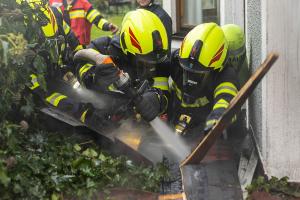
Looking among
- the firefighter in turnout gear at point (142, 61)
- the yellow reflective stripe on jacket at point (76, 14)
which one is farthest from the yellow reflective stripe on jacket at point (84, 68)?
the yellow reflective stripe on jacket at point (76, 14)

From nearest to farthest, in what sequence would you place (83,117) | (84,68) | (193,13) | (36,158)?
1. (36,158)
2. (83,117)
3. (84,68)
4. (193,13)

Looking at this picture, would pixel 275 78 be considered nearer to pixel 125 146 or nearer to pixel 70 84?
pixel 125 146

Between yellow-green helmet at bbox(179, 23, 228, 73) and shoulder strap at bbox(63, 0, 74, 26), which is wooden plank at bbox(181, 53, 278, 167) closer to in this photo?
yellow-green helmet at bbox(179, 23, 228, 73)

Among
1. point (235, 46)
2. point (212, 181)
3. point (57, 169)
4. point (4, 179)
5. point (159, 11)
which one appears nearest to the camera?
point (4, 179)

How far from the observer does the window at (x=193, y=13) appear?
9531 millimetres

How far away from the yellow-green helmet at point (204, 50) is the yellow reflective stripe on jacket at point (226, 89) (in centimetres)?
16

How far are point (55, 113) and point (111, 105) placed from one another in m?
0.53

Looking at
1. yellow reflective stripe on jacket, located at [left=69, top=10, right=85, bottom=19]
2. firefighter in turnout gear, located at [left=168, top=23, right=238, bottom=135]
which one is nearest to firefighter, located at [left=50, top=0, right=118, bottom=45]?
yellow reflective stripe on jacket, located at [left=69, top=10, right=85, bottom=19]

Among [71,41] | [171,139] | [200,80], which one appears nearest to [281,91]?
[200,80]

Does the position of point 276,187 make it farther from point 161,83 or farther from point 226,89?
point 161,83

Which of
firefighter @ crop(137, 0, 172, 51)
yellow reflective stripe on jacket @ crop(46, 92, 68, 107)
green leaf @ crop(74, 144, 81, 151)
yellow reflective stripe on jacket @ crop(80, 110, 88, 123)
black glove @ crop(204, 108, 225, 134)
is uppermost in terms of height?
firefighter @ crop(137, 0, 172, 51)

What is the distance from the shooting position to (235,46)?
633cm

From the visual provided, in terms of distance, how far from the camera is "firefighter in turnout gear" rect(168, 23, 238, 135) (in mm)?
5414

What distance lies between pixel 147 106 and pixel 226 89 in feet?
2.34
